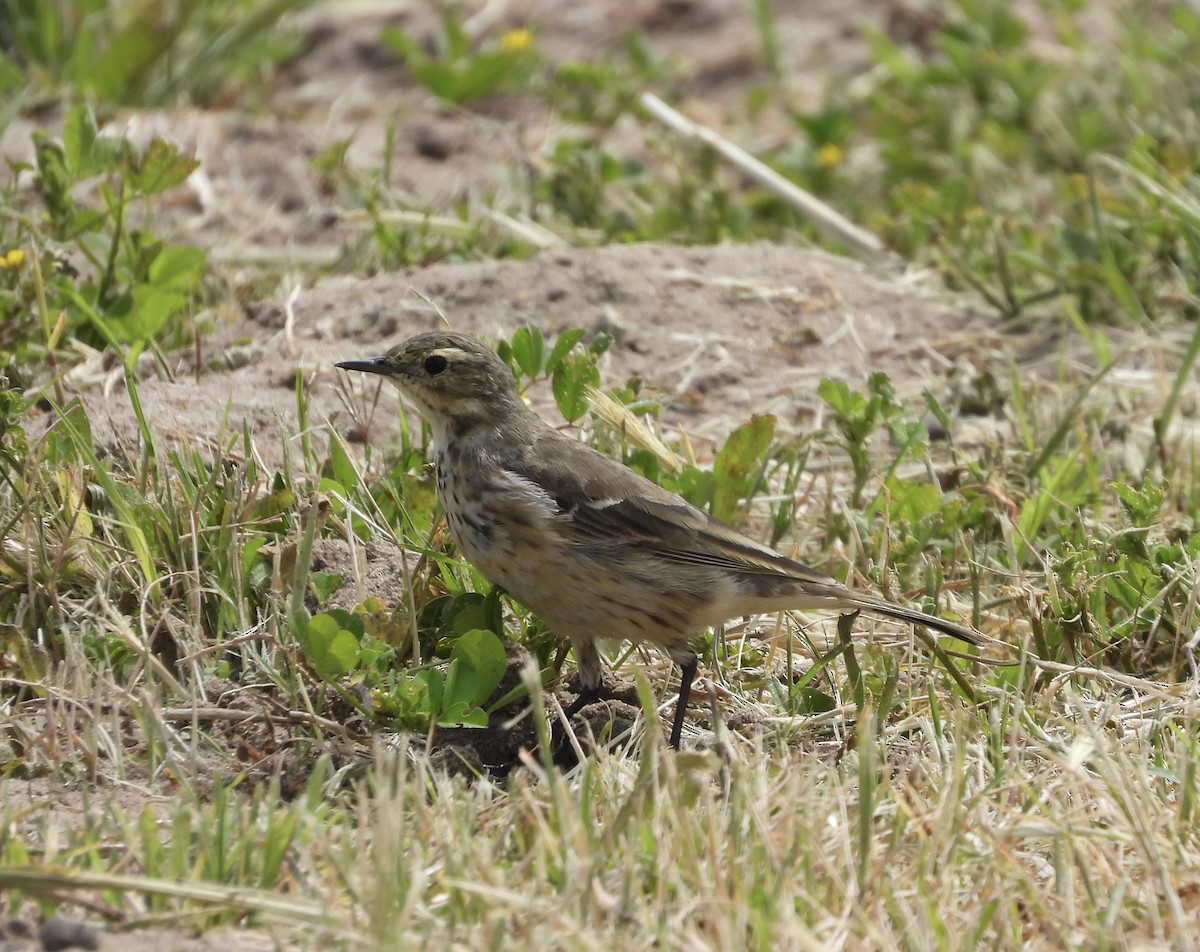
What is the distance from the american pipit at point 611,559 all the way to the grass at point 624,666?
180 mm

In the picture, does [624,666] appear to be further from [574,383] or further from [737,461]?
[574,383]

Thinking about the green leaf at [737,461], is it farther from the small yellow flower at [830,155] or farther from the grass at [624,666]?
the small yellow flower at [830,155]

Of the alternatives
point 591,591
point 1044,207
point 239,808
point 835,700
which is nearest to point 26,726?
point 239,808

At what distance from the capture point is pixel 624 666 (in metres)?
5.00

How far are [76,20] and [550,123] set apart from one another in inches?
98.8

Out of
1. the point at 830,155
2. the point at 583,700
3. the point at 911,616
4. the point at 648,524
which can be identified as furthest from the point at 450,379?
the point at 830,155

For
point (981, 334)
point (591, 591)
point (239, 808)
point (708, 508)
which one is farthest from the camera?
point (981, 334)

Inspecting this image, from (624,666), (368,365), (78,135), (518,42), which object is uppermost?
(78,135)

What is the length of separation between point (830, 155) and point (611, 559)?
4613mm

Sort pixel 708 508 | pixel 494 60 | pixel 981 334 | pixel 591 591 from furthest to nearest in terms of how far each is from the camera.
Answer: pixel 494 60, pixel 981 334, pixel 708 508, pixel 591 591

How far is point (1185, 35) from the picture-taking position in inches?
365

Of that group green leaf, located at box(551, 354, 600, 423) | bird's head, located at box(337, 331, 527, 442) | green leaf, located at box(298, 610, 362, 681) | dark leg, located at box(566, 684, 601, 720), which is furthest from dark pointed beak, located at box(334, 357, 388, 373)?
dark leg, located at box(566, 684, 601, 720)

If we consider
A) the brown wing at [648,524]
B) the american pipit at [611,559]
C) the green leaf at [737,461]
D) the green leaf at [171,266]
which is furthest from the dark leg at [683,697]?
the green leaf at [171,266]

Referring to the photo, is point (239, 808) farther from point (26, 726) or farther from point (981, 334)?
point (981, 334)
